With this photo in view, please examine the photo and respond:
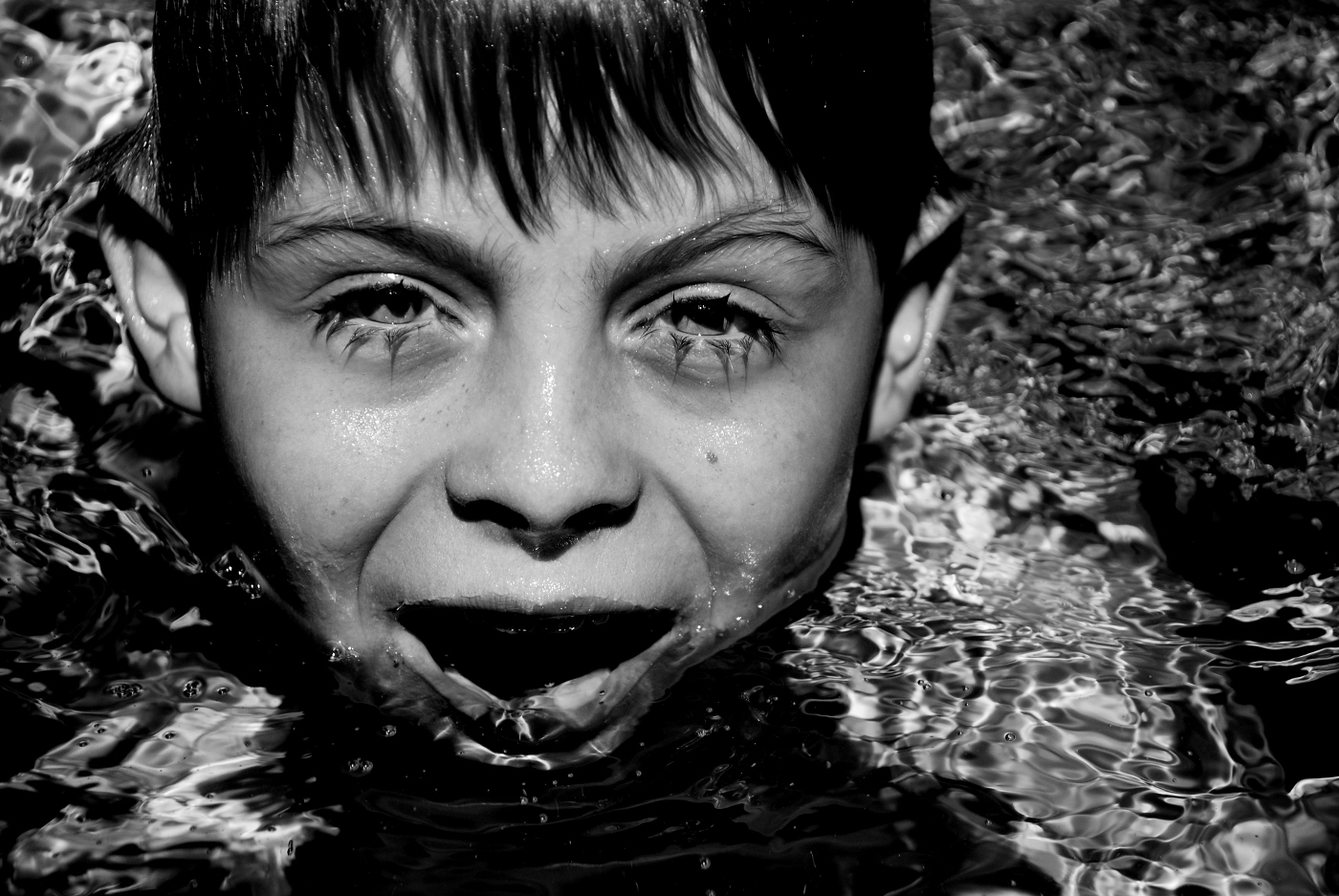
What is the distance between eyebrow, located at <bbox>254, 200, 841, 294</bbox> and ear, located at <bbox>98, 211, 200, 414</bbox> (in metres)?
0.33

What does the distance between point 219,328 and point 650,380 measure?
505 millimetres

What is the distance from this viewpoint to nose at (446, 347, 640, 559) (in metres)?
1.53

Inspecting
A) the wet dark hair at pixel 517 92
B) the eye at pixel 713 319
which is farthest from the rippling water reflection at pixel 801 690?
the wet dark hair at pixel 517 92

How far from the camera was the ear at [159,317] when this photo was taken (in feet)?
6.34

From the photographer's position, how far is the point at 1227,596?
202 centimetres

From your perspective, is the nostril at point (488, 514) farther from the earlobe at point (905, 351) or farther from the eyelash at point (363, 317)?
the earlobe at point (905, 351)

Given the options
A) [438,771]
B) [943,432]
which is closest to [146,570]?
[438,771]

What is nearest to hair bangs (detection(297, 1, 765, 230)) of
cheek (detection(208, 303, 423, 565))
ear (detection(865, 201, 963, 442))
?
cheek (detection(208, 303, 423, 565))

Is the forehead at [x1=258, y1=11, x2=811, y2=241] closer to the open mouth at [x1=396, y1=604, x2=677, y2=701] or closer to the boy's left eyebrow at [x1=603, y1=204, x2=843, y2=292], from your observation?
the boy's left eyebrow at [x1=603, y1=204, x2=843, y2=292]

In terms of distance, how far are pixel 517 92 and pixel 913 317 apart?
0.80 metres

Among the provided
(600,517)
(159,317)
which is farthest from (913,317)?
(159,317)

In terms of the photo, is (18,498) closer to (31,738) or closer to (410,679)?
(31,738)

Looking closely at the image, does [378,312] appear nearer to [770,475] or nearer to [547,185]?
[547,185]

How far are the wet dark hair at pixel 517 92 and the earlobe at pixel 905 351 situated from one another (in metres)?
0.35
